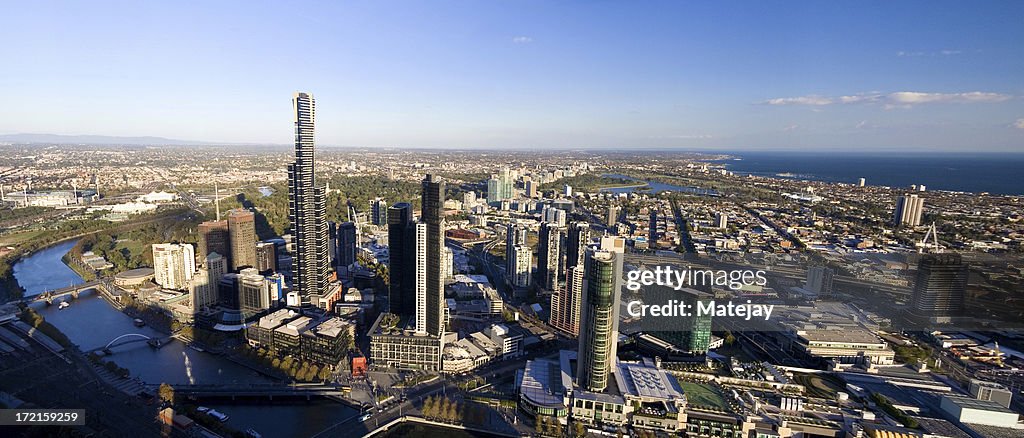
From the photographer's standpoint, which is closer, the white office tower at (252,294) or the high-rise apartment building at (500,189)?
the white office tower at (252,294)

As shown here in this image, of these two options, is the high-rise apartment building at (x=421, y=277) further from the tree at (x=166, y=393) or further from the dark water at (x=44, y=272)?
the dark water at (x=44, y=272)

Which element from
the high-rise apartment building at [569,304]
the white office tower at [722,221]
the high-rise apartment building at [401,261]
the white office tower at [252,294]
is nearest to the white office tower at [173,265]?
the white office tower at [252,294]

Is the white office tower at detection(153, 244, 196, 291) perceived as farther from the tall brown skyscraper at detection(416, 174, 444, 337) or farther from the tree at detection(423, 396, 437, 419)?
the tree at detection(423, 396, 437, 419)

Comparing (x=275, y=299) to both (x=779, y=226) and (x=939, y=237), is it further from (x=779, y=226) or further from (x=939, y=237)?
(x=939, y=237)

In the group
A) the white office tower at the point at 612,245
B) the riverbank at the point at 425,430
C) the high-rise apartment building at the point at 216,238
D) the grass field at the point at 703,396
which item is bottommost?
the riverbank at the point at 425,430

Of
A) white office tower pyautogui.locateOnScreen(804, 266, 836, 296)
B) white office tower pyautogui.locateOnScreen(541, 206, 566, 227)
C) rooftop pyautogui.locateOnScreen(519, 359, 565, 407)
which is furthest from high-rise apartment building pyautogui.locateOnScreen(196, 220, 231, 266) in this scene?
white office tower pyautogui.locateOnScreen(804, 266, 836, 296)

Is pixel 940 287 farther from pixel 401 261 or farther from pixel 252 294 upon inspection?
pixel 252 294
